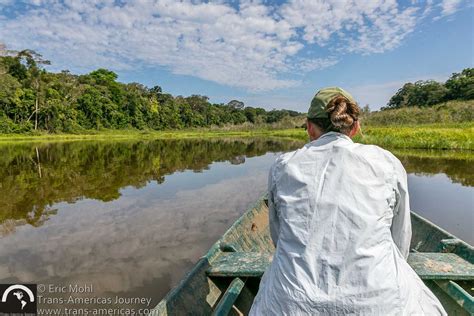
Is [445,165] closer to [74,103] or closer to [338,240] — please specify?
[338,240]

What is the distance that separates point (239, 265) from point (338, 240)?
148 centimetres

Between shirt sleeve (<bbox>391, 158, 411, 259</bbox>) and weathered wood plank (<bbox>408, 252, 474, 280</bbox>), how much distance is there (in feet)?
3.09

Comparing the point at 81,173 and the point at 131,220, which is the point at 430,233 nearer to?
the point at 131,220

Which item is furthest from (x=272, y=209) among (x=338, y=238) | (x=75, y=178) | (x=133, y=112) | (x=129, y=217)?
(x=133, y=112)

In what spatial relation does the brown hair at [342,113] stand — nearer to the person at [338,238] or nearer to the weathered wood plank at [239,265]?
the person at [338,238]

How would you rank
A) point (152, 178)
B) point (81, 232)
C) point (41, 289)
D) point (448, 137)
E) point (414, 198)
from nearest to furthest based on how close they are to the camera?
1. point (41, 289)
2. point (81, 232)
3. point (414, 198)
4. point (152, 178)
5. point (448, 137)

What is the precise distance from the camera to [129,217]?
6.66 m

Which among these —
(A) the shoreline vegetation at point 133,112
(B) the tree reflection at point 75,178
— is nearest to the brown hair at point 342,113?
(B) the tree reflection at point 75,178

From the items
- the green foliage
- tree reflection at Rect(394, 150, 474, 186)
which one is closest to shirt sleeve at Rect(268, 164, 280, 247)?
tree reflection at Rect(394, 150, 474, 186)

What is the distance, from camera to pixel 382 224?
141 cm

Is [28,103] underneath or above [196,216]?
above

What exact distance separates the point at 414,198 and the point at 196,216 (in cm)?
524

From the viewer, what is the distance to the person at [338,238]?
1.33 metres

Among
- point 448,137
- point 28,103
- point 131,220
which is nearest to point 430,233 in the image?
point 131,220
